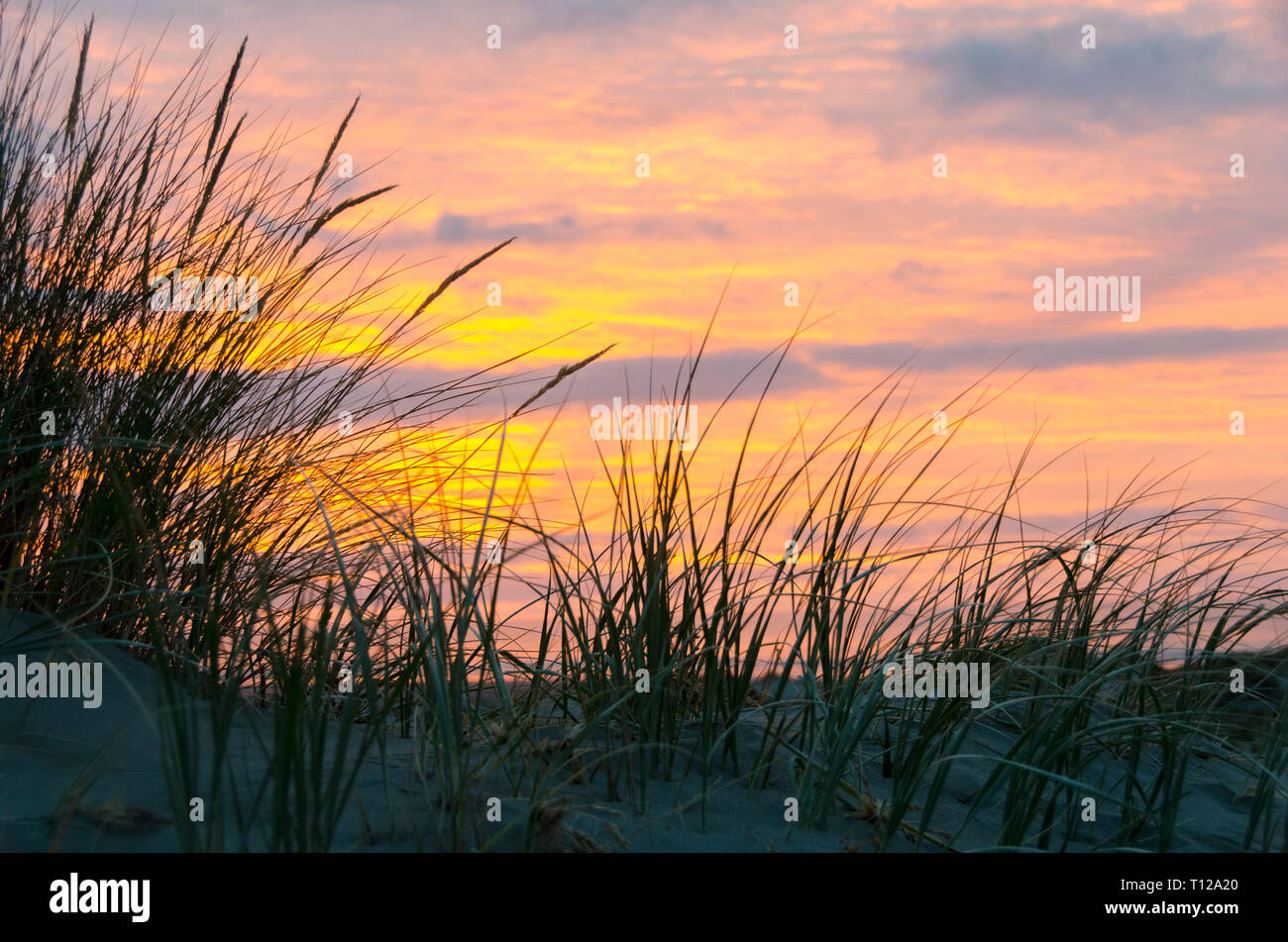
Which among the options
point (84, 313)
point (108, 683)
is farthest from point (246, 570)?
point (84, 313)

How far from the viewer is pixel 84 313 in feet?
10.5

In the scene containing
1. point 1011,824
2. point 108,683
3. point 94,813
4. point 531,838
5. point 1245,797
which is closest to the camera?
point 531,838

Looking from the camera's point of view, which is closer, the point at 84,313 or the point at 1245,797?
the point at 1245,797

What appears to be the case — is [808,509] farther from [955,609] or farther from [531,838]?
[531,838]

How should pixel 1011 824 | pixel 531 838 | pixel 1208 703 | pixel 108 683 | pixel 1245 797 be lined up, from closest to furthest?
pixel 531 838 → pixel 1011 824 → pixel 108 683 → pixel 1245 797 → pixel 1208 703

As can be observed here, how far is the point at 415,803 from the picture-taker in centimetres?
199

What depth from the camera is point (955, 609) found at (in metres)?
2.58

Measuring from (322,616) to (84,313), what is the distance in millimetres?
1984

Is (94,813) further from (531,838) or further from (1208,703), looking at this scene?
(1208,703)

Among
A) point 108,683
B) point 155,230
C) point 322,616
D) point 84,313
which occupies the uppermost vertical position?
point 155,230

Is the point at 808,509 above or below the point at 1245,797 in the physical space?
above

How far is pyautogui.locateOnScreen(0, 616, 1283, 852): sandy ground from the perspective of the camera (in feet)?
6.00

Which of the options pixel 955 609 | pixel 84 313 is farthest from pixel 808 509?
pixel 84 313

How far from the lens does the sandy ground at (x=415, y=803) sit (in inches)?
72.0
